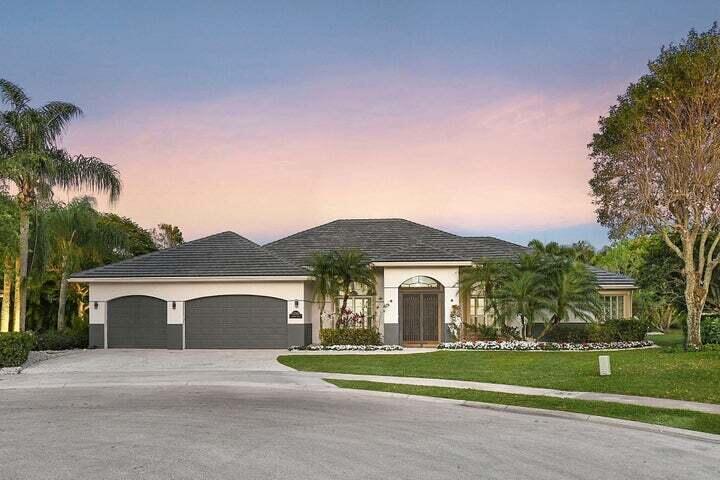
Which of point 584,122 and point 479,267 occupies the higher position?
point 584,122

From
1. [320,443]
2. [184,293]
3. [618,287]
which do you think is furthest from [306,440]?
[618,287]

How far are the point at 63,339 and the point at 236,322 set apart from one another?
7679 mm

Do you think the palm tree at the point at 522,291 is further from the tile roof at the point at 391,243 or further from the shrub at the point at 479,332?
the tile roof at the point at 391,243

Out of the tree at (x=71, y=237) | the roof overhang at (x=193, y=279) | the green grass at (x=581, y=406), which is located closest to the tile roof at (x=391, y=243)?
the roof overhang at (x=193, y=279)

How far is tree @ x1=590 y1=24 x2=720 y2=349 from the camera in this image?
88.1 ft

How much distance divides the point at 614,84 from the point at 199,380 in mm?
20212

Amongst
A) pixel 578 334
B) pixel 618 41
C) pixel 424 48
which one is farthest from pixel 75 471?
pixel 578 334

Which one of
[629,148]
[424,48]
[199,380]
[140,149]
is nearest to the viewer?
[199,380]

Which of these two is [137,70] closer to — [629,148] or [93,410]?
[93,410]

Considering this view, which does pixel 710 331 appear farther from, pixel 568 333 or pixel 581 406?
pixel 581 406

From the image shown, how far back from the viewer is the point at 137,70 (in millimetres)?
25922

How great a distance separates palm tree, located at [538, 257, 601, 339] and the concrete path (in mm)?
12394

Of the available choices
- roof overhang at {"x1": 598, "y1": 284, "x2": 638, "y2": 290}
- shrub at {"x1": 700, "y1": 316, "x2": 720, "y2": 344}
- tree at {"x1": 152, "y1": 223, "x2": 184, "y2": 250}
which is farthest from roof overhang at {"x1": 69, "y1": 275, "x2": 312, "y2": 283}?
tree at {"x1": 152, "y1": 223, "x2": 184, "y2": 250}

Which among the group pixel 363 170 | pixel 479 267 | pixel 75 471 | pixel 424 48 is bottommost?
pixel 75 471
